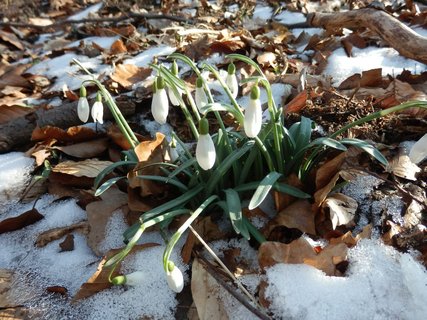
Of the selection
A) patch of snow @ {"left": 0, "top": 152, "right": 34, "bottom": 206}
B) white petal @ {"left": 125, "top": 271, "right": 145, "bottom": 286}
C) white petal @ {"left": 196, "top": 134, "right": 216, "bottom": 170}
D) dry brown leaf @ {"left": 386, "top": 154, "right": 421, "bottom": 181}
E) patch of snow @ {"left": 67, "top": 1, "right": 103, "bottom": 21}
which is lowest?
patch of snow @ {"left": 67, "top": 1, "right": 103, "bottom": 21}

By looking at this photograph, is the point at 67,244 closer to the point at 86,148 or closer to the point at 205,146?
the point at 86,148

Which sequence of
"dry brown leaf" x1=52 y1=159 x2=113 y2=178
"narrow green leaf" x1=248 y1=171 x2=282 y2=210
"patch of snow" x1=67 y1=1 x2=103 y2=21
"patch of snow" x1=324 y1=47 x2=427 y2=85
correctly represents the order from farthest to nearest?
1. "patch of snow" x1=67 y1=1 x2=103 y2=21
2. "patch of snow" x1=324 y1=47 x2=427 y2=85
3. "dry brown leaf" x1=52 y1=159 x2=113 y2=178
4. "narrow green leaf" x1=248 y1=171 x2=282 y2=210

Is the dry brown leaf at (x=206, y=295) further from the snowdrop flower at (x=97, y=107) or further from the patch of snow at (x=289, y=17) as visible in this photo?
the patch of snow at (x=289, y=17)

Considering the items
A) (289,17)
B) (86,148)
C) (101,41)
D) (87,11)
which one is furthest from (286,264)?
(87,11)

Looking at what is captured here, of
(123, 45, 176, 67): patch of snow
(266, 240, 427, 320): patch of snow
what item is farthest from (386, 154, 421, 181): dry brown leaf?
(123, 45, 176, 67): patch of snow

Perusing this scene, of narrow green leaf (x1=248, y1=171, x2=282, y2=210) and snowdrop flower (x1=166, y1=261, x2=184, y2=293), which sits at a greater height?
narrow green leaf (x1=248, y1=171, x2=282, y2=210)

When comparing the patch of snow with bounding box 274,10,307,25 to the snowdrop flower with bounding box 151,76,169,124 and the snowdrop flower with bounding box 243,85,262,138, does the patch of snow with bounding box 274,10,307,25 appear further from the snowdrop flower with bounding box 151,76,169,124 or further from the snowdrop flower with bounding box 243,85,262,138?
the snowdrop flower with bounding box 243,85,262,138

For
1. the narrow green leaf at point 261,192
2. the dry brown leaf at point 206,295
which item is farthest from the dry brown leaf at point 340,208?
the dry brown leaf at point 206,295

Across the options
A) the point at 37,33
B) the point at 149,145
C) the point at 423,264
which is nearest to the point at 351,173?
the point at 423,264
